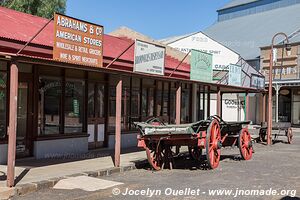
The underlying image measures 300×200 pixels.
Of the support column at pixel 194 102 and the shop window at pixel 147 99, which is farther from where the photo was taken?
the support column at pixel 194 102

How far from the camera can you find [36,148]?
11602 millimetres

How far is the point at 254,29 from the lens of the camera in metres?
50.9

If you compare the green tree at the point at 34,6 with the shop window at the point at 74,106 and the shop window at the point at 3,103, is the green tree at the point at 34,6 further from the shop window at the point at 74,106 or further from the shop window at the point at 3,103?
the shop window at the point at 3,103

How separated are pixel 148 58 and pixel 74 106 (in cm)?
293

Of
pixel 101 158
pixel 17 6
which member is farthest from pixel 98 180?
pixel 17 6

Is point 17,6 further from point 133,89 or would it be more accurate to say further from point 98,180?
point 98,180

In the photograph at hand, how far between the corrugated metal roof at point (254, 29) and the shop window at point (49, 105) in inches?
1256

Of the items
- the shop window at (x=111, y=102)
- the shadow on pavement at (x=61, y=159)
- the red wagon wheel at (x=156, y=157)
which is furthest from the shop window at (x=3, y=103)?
the shop window at (x=111, y=102)

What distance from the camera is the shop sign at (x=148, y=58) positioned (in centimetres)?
1134

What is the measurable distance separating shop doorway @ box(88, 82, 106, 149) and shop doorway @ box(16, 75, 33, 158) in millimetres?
2464

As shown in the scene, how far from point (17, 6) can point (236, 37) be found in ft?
107

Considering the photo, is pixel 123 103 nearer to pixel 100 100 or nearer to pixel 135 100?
pixel 135 100

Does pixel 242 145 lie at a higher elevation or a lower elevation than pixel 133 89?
lower

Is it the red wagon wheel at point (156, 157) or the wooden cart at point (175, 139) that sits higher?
the wooden cart at point (175, 139)
